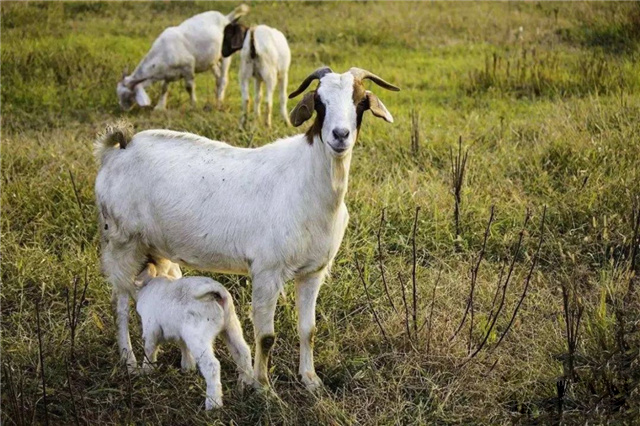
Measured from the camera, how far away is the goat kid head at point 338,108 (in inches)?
144

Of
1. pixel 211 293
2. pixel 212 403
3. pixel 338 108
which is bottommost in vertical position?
pixel 212 403

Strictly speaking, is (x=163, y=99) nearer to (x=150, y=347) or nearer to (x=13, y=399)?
(x=150, y=347)

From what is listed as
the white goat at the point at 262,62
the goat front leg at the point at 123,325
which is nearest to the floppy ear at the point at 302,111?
the goat front leg at the point at 123,325

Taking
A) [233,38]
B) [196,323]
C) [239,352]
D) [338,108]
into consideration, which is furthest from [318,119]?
[233,38]

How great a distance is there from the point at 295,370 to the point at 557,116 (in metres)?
4.39

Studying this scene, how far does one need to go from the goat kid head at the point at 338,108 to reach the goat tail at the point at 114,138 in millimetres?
1208

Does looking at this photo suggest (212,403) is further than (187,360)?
No

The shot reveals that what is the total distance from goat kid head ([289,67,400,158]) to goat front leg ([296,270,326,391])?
0.81 m

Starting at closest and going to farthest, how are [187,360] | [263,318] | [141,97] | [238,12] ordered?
[263,318], [187,360], [141,97], [238,12]

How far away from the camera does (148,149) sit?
14.7ft

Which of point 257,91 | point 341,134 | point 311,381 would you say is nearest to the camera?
point 341,134

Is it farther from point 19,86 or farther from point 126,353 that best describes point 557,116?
point 19,86

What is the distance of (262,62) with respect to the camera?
873cm

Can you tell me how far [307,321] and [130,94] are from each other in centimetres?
597
